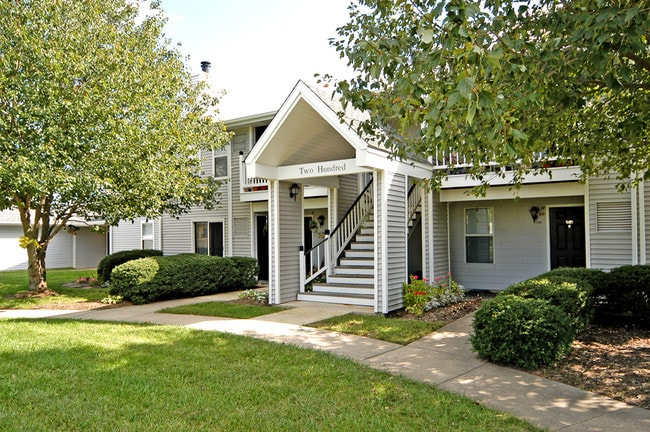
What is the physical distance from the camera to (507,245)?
40.5ft

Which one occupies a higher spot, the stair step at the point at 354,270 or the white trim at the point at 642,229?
the white trim at the point at 642,229

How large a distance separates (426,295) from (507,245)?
4063 millimetres

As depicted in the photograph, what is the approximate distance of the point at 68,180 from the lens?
9797 millimetres

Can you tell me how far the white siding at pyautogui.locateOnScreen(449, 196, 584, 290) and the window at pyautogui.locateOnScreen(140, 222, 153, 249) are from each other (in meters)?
12.1

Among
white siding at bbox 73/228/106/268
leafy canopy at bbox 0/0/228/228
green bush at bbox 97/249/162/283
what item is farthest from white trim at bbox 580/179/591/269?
white siding at bbox 73/228/106/268

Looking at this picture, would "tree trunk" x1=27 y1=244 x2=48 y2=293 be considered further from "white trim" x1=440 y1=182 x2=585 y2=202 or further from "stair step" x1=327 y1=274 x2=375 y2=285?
"white trim" x1=440 y1=182 x2=585 y2=202

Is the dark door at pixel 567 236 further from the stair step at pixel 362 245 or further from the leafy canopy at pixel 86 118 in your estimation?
the leafy canopy at pixel 86 118

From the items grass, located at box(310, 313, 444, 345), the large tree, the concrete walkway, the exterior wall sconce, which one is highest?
the large tree

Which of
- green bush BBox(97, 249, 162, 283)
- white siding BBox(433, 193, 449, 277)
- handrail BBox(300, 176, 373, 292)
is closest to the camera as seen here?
handrail BBox(300, 176, 373, 292)

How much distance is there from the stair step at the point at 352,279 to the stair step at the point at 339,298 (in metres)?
0.35

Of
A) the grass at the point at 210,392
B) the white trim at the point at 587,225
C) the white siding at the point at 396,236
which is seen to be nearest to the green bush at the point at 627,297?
the white trim at the point at 587,225

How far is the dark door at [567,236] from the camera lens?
11.5m

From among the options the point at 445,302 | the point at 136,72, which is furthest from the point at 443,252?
the point at 136,72

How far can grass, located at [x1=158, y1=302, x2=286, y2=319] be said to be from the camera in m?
9.40
